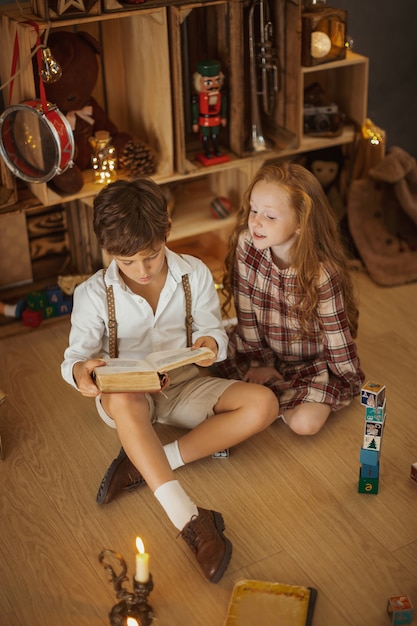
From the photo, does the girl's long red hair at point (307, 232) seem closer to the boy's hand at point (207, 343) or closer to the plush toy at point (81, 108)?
the boy's hand at point (207, 343)

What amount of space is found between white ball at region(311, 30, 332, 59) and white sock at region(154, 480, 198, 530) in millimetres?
1371

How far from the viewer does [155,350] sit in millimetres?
1993

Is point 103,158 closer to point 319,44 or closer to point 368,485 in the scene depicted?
point 319,44

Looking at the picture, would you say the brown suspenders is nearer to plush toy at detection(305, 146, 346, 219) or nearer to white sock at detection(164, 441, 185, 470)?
white sock at detection(164, 441, 185, 470)

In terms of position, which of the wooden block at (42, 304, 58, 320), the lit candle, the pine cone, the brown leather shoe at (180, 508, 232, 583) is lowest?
the wooden block at (42, 304, 58, 320)

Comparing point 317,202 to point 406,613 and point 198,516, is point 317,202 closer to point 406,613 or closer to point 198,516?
point 198,516

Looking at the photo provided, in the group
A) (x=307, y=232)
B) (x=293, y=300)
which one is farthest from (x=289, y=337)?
(x=307, y=232)

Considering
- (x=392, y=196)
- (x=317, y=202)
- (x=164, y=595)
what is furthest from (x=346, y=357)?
(x=392, y=196)

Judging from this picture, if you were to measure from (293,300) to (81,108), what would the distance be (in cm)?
84

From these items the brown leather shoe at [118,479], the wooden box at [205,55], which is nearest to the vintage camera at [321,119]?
the wooden box at [205,55]

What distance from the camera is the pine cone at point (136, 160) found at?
245 centimetres

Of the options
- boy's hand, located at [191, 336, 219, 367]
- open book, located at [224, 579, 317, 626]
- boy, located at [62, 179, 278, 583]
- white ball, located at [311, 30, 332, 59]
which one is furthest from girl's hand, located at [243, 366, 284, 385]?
white ball, located at [311, 30, 332, 59]

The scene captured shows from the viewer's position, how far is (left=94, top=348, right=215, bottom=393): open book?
1.75 metres

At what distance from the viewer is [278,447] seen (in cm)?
206
